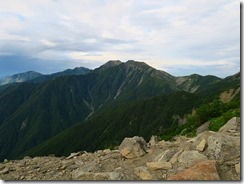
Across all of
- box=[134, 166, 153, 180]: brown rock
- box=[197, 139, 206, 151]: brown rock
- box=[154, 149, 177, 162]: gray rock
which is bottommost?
box=[134, 166, 153, 180]: brown rock

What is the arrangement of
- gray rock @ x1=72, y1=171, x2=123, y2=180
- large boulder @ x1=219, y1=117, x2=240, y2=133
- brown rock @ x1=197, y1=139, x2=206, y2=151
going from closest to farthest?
gray rock @ x1=72, y1=171, x2=123, y2=180 < brown rock @ x1=197, y1=139, x2=206, y2=151 < large boulder @ x1=219, y1=117, x2=240, y2=133

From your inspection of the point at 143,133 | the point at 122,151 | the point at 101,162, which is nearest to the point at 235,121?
the point at 122,151

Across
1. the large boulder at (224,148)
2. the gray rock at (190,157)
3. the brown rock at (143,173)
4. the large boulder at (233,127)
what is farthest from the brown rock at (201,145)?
the brown rock at (143,173)

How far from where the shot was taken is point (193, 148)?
12133mm

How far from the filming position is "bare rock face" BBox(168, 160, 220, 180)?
9.27m

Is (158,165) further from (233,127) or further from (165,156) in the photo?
(233,127)

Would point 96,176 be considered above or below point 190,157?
below

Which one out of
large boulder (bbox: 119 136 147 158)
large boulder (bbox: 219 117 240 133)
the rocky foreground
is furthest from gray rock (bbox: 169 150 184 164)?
large boulder (bbox: 219 117 240 133)

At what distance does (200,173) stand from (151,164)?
2.12 metres

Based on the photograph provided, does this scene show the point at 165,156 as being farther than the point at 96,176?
Yes

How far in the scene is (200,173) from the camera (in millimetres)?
9414

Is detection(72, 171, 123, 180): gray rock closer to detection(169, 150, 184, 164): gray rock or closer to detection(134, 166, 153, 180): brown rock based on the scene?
detection(134, 166, 153, 180): brown rock

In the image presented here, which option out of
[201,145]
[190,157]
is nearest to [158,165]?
[190,157]

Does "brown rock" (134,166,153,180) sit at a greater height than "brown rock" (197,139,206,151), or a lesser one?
lesser
